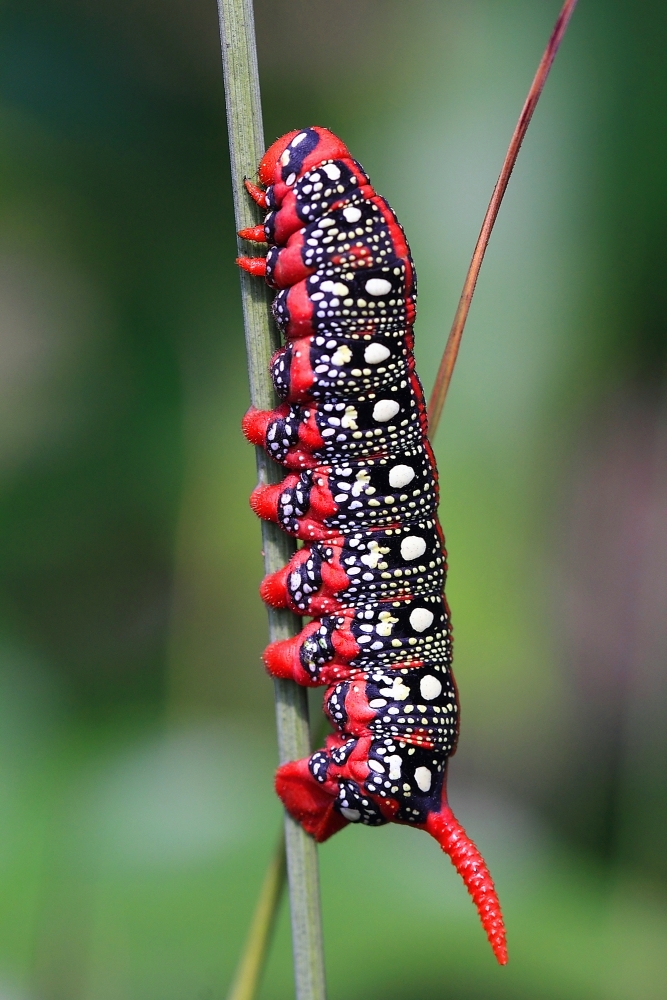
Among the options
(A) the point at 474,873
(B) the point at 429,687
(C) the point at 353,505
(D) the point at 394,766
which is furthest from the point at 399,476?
(A) the point at 474,873

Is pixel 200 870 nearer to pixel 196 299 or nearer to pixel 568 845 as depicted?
pixel 568 845

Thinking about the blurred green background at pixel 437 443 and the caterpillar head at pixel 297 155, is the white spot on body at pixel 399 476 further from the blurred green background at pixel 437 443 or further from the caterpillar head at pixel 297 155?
the blurred green background at pixel 437 443

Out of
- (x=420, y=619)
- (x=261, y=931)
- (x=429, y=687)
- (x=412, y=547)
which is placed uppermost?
(x=412, y=547)

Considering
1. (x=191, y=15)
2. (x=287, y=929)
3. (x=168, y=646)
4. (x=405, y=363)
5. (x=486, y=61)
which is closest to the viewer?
(x=405, y=363)

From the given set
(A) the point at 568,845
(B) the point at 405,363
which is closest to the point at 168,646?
(A) the point at 568,845

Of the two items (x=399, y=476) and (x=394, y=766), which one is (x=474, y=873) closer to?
(x=394, y=766)

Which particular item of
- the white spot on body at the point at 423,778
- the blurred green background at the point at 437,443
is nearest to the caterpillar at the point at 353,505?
the white spot on body at the point at 423,778

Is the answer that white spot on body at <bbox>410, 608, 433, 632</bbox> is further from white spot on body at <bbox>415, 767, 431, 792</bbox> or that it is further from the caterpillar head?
the caterpillar head
